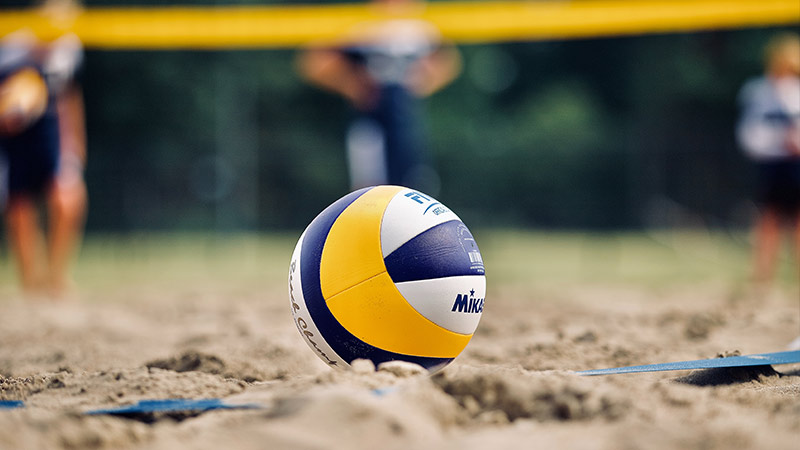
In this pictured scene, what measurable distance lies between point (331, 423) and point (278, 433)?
125 mm

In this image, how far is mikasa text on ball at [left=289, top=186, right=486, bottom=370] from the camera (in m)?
2.57

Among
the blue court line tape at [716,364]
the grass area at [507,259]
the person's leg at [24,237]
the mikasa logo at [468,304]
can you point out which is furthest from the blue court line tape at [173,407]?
the grass area at [507,259]

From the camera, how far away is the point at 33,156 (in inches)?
260

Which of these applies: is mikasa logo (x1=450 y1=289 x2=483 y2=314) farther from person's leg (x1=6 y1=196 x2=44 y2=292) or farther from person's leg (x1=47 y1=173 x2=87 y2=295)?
person's leg (x1=6 y1=196 x2=44 y2=292)

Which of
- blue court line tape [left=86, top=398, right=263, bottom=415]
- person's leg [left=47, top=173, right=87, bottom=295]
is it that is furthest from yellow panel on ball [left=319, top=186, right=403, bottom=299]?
person's leg [left=47, top=173, right=87, bottom=295]

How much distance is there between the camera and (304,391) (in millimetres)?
2191

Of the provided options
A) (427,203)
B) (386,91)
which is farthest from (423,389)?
(386,91)

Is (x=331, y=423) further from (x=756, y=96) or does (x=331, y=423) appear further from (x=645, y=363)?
(x=756, y=96)

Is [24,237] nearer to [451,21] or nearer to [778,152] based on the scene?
[451,21]

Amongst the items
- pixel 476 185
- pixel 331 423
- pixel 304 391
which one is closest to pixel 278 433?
pixel 331 423

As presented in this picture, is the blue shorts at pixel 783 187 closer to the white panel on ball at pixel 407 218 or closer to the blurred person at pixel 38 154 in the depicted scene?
the white panel on ball at pixel 407 218

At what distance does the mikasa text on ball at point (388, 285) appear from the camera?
2570mm

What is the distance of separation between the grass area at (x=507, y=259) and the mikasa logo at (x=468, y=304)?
215 inches

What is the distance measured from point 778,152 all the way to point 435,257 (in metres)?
6.14
